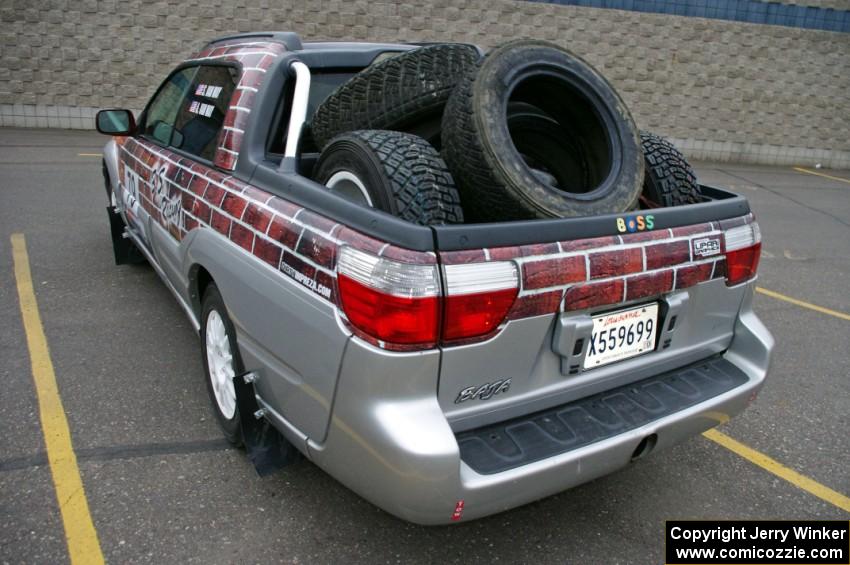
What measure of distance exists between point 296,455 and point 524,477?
42.4 inches

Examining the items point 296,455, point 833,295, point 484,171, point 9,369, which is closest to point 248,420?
point 296,455

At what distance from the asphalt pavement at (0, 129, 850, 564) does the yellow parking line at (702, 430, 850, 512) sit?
0.12 feet

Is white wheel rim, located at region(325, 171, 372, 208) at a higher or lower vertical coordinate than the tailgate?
higher

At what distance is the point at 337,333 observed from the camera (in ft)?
6.61

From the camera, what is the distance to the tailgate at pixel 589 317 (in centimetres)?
205

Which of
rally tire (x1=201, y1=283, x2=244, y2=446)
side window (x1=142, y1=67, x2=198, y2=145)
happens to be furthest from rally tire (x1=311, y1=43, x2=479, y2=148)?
side window (x1=142, y1=67, x2=198, y2=145)

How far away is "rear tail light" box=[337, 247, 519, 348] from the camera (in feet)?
6.25

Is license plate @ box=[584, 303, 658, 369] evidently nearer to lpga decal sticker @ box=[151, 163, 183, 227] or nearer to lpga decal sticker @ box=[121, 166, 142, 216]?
lpga decal sticker @ box=[151, 163, 183, 227]

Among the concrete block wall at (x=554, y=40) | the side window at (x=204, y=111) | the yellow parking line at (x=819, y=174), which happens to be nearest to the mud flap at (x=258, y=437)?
the side window at (x=204, y=111)

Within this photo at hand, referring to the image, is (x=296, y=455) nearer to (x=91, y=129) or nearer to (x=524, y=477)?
(x=524, y=477)

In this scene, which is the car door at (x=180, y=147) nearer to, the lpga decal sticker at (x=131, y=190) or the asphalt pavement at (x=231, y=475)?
the lpga decal sticker at (x=131, y=190)

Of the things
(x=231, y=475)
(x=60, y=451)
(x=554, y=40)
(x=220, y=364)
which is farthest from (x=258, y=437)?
(x=554, y=40)

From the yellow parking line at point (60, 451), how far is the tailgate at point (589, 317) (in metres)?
1.40

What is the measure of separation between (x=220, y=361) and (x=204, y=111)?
1295 millimetres
